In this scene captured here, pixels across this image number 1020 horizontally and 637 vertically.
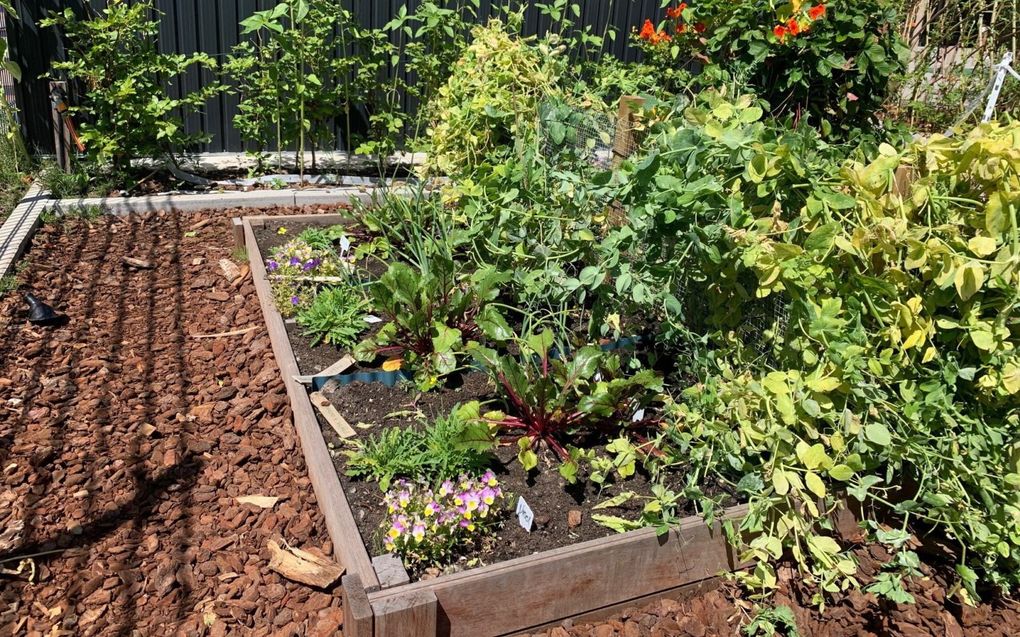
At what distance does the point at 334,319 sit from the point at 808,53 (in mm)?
2721

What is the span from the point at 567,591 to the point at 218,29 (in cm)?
523

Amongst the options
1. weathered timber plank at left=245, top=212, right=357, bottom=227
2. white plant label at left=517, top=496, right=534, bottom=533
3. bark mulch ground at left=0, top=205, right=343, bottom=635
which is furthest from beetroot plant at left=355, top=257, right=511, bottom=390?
weathered timber plank at left=245, top=212, right=357, bottom=227

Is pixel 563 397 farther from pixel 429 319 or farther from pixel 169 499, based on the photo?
pixel 169 499

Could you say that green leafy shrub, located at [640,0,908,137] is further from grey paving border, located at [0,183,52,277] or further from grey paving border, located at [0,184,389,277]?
grey paving border, located at [0,183,52,277]

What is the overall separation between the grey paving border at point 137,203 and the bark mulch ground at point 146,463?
148mm

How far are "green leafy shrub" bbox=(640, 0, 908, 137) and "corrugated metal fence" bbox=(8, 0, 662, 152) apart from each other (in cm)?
269

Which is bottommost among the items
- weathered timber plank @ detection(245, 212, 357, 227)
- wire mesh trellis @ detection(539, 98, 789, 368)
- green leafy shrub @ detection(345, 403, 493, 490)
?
green leafy shrub @ detection(345, 403, 493, 490)

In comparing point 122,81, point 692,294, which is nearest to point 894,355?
point 692,294

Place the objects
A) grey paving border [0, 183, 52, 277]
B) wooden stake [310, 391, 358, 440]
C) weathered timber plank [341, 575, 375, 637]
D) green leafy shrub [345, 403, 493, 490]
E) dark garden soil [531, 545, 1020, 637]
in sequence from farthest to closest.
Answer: grey paving border [0, 183, 52, 277], wooden stake [310, 391, 358, 440], green leafy shrub [345, 403, 493, 490], dark garden soil [531, 545, 1020, 637], weathered timber plank [341, 575, 375, 637]

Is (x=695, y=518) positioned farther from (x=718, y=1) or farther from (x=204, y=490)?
(x=718, y=1)

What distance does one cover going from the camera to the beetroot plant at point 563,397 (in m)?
2.73

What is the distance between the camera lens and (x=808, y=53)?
13.5ft

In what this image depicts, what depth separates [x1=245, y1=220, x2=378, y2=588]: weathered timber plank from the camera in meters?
2.28

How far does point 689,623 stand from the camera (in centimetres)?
241
